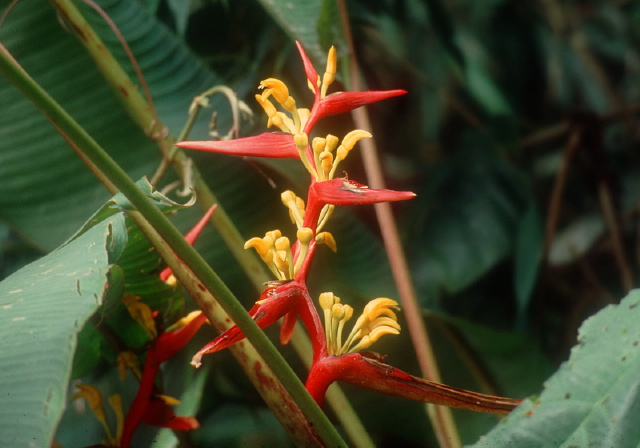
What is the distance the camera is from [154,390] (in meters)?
0.44

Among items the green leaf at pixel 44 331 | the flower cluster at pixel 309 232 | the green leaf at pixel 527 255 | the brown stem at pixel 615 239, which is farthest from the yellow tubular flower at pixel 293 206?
the brown stem at pixel 615 239

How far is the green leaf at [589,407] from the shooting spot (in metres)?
0.29

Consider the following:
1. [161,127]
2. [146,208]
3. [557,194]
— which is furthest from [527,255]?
[146,208]

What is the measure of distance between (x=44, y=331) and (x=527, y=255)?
0.72 metres

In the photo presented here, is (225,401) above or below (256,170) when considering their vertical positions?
below

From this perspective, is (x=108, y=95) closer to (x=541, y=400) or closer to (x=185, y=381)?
(x=185, y=381)

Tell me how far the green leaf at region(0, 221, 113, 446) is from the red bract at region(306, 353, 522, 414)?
13cm

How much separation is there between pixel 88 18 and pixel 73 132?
0.38 meters

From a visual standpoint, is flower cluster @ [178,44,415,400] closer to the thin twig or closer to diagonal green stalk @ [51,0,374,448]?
diagonal green stalk @ [51,0,374,448]

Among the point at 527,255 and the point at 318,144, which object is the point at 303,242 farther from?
the point at 527,255

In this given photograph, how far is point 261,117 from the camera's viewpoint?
69 centimetres

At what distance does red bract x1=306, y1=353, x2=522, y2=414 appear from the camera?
341 millimetres

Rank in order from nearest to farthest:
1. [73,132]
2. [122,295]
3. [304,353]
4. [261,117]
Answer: [73,132] → [122,295] → [304,353] → [261,117]

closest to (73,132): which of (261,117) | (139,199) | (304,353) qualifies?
(139,199)
